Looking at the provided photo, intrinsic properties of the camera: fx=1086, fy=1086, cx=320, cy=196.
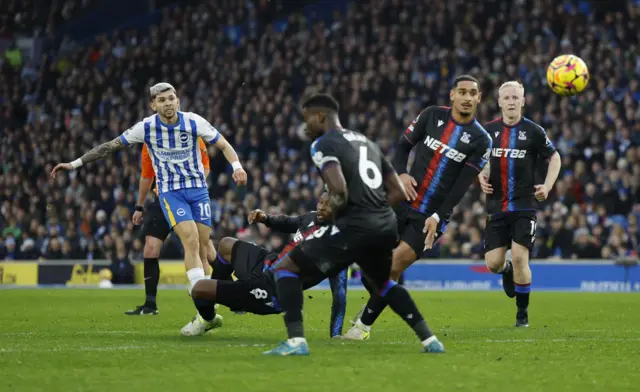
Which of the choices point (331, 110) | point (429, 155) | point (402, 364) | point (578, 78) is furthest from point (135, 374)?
point (578, 78)

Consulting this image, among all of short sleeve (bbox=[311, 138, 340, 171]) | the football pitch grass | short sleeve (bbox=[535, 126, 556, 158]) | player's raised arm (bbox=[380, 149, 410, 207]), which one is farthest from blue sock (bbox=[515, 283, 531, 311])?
short sleeve (bbox=[311, 138, 340, 171])

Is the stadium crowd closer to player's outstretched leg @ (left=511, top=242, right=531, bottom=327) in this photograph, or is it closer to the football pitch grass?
the football pitch grass

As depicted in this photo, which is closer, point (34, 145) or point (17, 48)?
point (34, 145)

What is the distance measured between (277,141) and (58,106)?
8.00 m

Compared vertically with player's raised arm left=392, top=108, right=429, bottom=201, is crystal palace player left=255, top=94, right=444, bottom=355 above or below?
below

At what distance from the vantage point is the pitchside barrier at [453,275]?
22812 mm

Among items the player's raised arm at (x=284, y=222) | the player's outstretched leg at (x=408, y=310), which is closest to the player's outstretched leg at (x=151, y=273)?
the player's raised arm at (x=284, y=222)

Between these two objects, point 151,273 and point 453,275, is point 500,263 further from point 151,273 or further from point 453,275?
point 453,275

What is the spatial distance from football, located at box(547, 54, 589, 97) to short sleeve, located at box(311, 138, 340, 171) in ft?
24.5

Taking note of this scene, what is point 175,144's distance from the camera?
11.3 meters

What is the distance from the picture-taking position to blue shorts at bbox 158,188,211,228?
36.7 feet

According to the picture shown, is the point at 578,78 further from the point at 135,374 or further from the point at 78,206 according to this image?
the point at 78,206

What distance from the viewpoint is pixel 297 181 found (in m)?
26.9

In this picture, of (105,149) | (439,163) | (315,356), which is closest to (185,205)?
(105,149)
